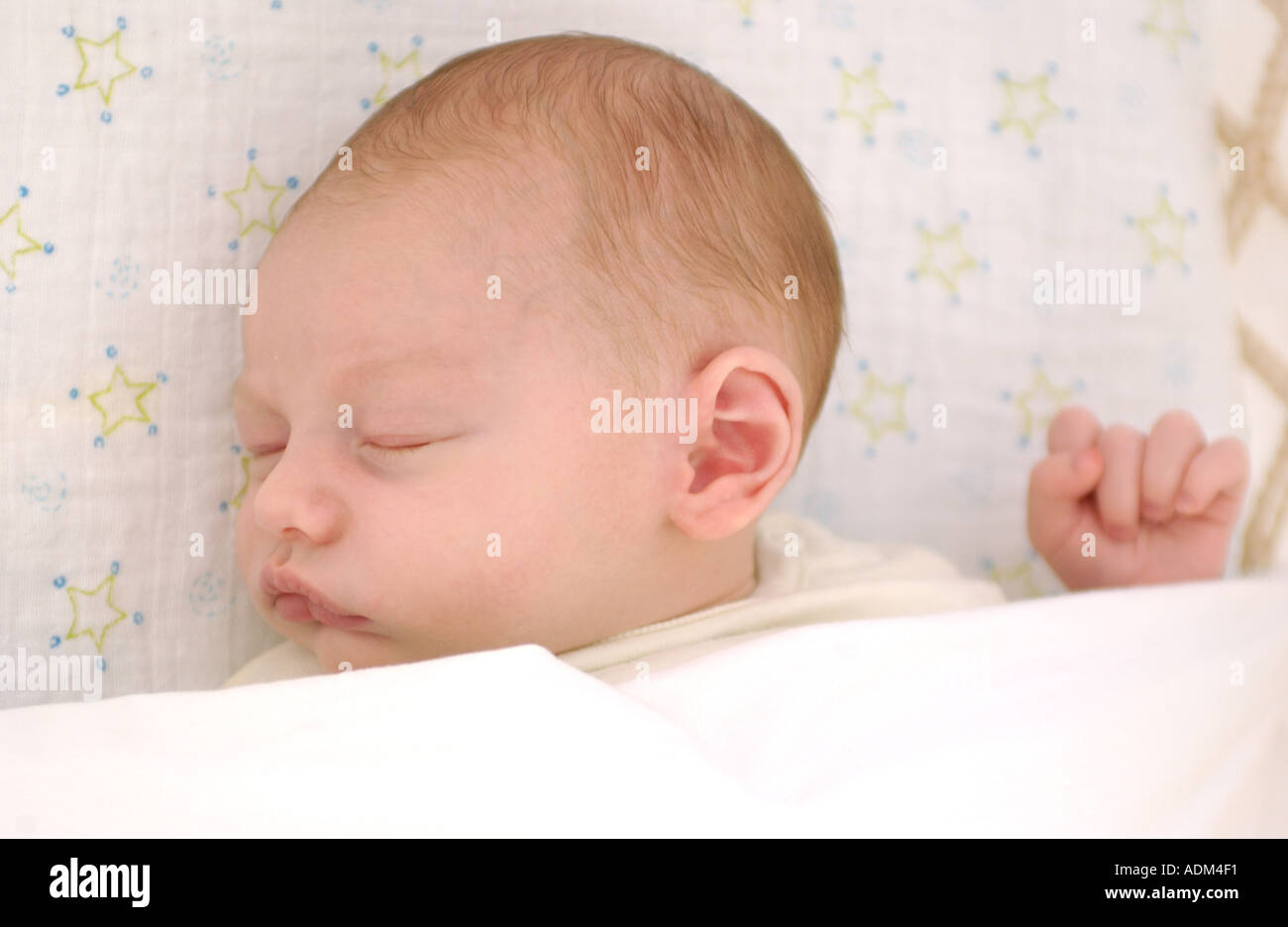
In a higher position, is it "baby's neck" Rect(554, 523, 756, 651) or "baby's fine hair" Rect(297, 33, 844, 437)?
"baby's fine hair" Rect(297, 33, 844, 437)

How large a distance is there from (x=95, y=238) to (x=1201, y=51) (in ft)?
4.21

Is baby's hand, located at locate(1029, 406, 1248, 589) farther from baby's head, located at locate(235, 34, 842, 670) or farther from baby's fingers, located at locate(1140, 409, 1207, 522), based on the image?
baby's head, located at locate(235, 34, 842, 670)

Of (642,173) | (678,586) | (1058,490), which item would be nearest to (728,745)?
(678,586)

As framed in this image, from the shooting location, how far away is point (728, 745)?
0.84 meters

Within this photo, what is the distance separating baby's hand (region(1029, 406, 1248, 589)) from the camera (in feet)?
3.93

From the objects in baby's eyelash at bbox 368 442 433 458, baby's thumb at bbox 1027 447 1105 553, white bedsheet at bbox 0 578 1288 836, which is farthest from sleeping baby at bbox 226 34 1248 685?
baby's thumb at bbox 1027 447 1105 553

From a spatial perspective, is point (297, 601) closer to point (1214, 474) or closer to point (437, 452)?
point (437, 452)

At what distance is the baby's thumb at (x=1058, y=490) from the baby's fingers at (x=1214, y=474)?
0.28 feet

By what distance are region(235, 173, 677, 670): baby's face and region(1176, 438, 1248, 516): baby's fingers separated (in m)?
0.55

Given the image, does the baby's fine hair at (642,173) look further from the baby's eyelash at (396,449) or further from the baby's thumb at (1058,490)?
the baby's thumb at (1058,490)

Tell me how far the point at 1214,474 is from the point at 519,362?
2.25 feet

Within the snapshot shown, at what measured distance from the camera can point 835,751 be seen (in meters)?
0.85

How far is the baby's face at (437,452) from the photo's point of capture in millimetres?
933
